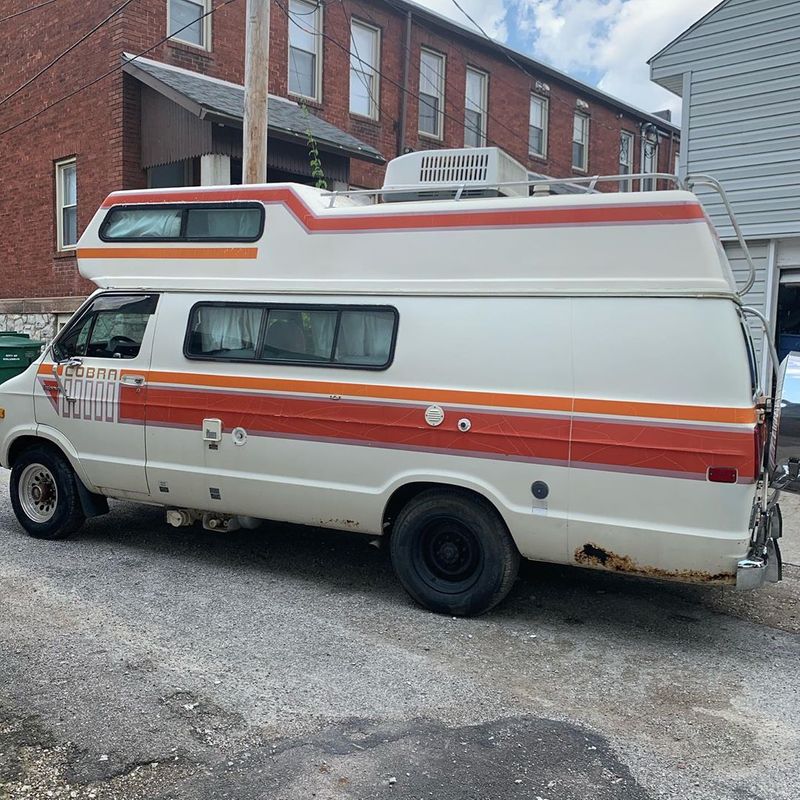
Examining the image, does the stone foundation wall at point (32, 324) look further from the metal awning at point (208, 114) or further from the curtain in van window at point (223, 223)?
the curtain in van window at point (223, 223)

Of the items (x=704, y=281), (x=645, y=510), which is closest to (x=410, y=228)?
(x=704, y=281)

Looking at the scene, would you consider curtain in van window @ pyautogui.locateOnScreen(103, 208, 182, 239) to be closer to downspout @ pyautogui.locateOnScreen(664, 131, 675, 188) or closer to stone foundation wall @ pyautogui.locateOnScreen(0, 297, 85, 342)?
stone foundation wall @ pyautogui.locateOnScreen(0, 297, 85, 342)

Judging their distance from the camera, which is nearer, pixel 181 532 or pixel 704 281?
pixel 704 281

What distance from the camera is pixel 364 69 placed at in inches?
665

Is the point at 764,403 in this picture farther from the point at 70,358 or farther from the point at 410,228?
the point at 70,358

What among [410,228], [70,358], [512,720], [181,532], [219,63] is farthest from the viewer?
[219,63]

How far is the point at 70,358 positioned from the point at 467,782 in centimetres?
456

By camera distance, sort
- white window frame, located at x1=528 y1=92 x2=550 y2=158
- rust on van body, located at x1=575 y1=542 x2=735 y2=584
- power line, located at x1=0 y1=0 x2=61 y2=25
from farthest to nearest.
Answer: white window frame, located at x1=528 y1=92 x2=550 y2=158
power line, located at x1=0 y1=0 x2=61 y2=25
rust on van body, located at x1=575 y1=542 x2=735 y2=584

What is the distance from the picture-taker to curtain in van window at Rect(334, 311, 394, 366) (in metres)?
5.12

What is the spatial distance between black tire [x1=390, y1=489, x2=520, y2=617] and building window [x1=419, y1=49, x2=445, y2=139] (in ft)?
48.4

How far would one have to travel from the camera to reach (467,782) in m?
3.23

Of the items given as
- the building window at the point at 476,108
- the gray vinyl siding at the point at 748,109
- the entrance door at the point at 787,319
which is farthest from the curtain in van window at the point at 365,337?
the building window at the point at 476,108

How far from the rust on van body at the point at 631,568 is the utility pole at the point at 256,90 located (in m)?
5.62

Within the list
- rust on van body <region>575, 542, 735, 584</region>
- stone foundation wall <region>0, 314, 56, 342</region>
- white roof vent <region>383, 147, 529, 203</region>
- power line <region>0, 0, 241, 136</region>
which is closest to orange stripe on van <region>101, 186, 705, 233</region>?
white roof vent <region>383, 147, 529, 203</region>
